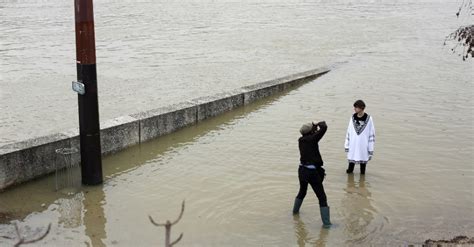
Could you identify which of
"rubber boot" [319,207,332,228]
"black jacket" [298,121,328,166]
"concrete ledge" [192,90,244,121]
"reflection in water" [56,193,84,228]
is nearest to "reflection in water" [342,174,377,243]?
"rubber boot" [319,207,332,228]

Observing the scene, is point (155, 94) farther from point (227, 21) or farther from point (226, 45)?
point (227, 21)

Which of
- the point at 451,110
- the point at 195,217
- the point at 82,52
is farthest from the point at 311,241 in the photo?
the point at 451,110

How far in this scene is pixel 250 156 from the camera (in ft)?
35.4

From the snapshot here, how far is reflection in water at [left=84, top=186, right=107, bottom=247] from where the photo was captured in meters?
7.47

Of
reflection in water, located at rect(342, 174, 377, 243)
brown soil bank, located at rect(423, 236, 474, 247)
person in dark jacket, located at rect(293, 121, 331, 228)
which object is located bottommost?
reflection in water, located at rect(342, 174, 377, 243)

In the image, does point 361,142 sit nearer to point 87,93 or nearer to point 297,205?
point 297,205

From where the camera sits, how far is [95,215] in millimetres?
8094

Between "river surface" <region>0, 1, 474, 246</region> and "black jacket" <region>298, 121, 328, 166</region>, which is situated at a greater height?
"black jacket" <region>298, 121, 328, 166</region>

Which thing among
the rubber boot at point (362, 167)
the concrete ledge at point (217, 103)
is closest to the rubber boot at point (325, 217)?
the rubber boot at point (362, 167)

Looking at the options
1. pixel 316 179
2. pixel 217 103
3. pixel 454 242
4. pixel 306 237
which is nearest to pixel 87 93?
pixel 316 179

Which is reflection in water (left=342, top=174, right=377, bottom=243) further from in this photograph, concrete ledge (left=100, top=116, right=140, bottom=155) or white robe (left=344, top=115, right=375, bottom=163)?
concrete ledge (left=100, top=116, right=140, bottom=155)

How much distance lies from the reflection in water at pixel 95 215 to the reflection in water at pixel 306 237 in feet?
8.04

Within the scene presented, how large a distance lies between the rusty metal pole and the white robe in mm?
3957

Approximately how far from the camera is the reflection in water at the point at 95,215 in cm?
747
